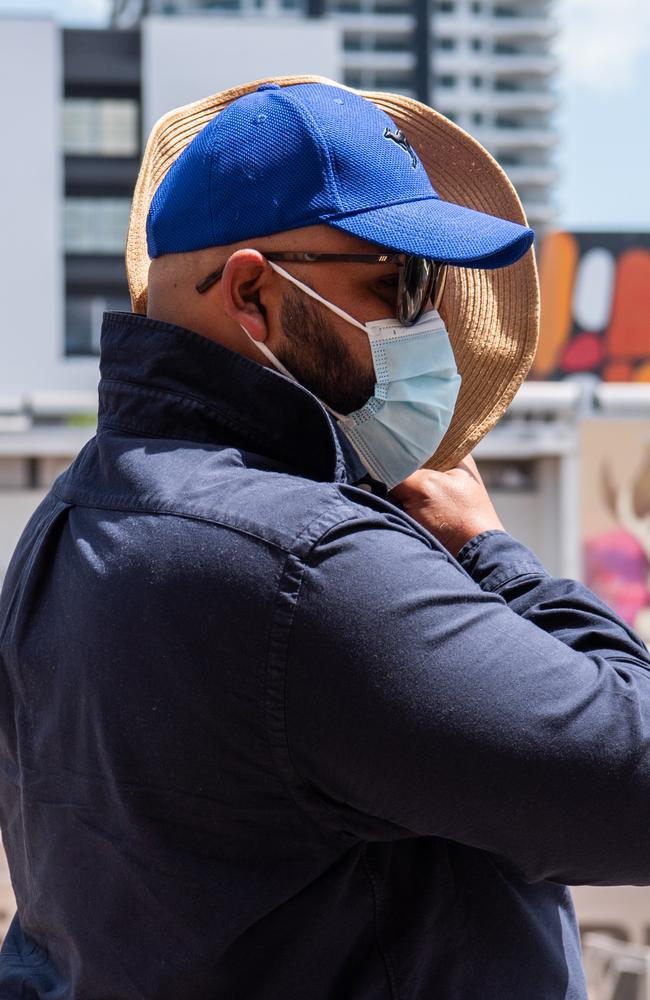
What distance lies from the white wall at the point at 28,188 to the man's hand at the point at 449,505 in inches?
1585

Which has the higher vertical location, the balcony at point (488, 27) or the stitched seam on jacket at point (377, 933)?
the stitched seam on jacket at point (377, 933)

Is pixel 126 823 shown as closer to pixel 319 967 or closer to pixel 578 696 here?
pixel 319 967

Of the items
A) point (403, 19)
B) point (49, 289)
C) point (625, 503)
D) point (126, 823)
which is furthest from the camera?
point (403, 19)

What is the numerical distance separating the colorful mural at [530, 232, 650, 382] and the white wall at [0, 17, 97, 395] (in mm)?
25356

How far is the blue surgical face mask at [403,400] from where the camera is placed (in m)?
1.59

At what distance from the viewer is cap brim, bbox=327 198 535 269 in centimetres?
146

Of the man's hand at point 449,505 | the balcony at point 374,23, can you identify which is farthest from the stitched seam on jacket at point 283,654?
the balcony at point 374,23

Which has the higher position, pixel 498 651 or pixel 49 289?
pixel 498 651

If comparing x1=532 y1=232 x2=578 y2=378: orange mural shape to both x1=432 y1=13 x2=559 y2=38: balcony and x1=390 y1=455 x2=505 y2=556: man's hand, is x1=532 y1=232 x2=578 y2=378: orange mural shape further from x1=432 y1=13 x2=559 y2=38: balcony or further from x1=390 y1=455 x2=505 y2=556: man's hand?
x1=432 y1=13 x2=559 y2=38: balcony

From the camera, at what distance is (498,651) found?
1268mm

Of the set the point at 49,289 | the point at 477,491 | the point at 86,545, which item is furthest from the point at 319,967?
the point at 49,289

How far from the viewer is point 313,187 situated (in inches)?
57.2

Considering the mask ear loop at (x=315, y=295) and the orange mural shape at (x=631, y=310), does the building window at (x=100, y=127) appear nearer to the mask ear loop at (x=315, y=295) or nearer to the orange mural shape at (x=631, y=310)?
the orange mural shape at (x=631, y=310)

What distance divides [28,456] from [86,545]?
467 inches
